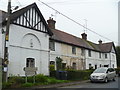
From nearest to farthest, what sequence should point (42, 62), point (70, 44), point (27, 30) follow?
→ point (27, 30) < point (42, 62) < point (70, 44)

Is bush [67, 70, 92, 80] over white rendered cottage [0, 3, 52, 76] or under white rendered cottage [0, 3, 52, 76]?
under

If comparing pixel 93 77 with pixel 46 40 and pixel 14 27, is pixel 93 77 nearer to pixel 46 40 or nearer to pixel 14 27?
pixel 46 40

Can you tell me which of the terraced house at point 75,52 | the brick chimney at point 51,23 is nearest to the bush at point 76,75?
the terraced house at point 75,52

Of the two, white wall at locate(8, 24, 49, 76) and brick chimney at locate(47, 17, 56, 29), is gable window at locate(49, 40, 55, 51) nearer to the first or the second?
white wall at locate(8, 24, 49, 76)

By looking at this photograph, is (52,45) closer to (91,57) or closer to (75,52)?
(75,52)

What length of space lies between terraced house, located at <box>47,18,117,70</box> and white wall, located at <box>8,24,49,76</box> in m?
2.28

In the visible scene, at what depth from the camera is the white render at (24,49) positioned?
18.3m

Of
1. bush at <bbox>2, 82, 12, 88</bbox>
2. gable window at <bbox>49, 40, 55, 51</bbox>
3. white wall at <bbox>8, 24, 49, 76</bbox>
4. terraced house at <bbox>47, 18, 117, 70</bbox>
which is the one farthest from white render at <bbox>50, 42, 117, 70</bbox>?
bush at <bbox>2, 82, 12, 88</bbox>

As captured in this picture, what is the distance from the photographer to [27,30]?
20250 mm

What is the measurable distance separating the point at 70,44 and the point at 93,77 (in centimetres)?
1002

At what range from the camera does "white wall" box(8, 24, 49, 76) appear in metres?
18.3

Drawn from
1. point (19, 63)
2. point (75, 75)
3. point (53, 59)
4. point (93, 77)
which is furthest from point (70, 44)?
point (19, 63)

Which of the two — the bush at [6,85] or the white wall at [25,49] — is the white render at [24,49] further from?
the bush at [6,85]

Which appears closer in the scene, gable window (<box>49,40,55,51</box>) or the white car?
the white car
